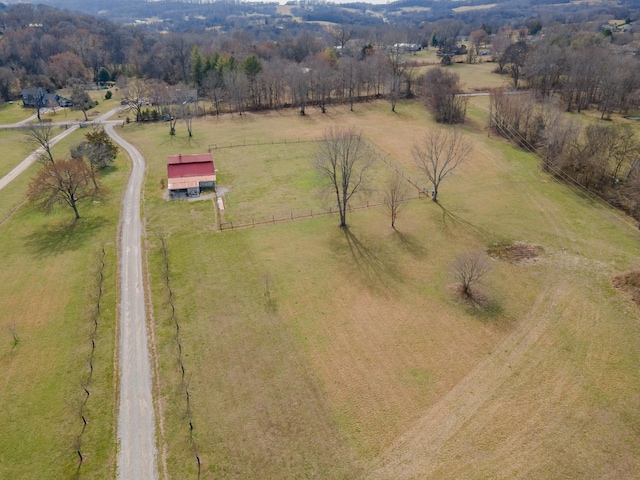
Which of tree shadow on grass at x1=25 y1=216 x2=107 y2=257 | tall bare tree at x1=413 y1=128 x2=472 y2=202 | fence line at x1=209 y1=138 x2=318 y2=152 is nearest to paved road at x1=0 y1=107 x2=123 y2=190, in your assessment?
tree shadow on grass at x1=25 y1=216 x2=107 y2=257

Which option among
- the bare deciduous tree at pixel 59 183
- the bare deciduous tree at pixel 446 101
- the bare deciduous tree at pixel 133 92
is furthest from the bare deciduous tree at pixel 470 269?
the bare deciduous tree at pixel 133 92

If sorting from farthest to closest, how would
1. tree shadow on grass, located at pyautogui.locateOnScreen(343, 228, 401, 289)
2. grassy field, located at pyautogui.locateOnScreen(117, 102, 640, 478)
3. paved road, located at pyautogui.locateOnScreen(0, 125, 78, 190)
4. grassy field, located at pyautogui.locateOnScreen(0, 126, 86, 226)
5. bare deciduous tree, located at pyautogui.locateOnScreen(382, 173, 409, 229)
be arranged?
paved road, located at pyautogui.locateOnScreen(0, 125, 78, 190) → grassy field, located at pyautogui.locateOnScreen(0, 126, 86, 226) → bare deciduous tree, located at pyautogui.locateOnScreen(382, 173, 409, 229) → tree shadow on grass, located at pyautogui.locateOnScreen(343, 228, 401, 289) → grassy field, located at pyautogui.locateOnScreen(117, 102, 640, 478)

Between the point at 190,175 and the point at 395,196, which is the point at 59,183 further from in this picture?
the point at 395,196

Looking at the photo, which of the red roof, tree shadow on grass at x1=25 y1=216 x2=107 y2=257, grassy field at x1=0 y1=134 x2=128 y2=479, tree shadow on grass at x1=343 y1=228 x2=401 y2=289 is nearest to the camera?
grassy field at x1=0 y1=134 x2=128 y2=479

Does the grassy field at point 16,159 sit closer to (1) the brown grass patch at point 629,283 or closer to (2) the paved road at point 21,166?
(2) the paved road at point 21,166

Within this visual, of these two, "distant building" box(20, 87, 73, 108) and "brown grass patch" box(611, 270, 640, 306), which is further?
"distant building" box(20, 87, 73, 108)

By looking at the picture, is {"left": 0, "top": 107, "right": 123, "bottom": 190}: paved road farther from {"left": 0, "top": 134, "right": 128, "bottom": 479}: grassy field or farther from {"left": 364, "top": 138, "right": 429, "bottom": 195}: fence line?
{"left": 364, "top": 138, "right": 429, "bottom": 195}: fence line

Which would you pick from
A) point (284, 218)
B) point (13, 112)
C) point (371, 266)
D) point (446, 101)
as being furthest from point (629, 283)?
point (13, 112)
